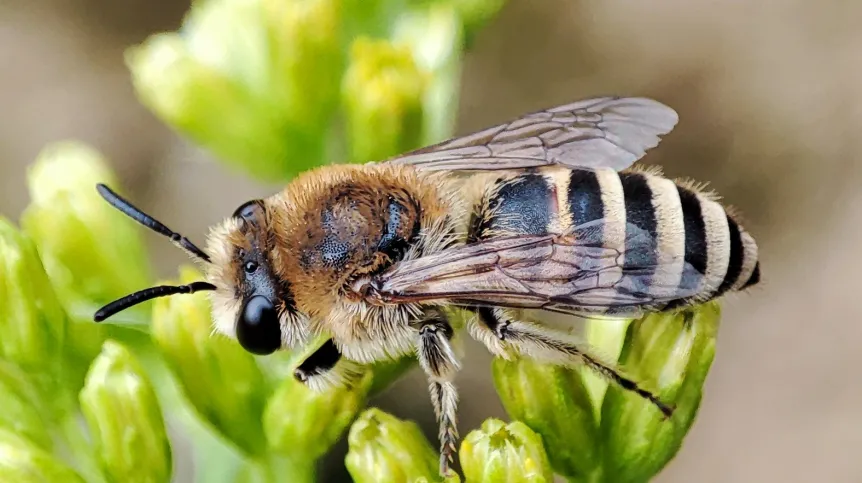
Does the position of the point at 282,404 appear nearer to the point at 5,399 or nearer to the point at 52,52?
the point at 5,399

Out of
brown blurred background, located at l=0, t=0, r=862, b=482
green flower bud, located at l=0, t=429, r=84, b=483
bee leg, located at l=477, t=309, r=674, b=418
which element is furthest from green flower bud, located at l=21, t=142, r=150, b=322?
brown blurred background, located at l=0, t=0, r=862, b=482

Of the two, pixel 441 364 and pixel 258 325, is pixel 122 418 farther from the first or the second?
pixel 441 364

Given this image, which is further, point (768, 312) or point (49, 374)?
point (768, 312)

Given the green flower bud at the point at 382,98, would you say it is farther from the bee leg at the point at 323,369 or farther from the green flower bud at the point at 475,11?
the bee leg at the point at 323,369

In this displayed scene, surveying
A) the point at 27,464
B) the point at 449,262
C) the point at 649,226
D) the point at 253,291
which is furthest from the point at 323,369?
the point at 649,226

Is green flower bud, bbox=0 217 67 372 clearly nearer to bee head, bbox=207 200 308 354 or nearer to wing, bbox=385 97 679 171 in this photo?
bee head, bbox=207 200 308 354

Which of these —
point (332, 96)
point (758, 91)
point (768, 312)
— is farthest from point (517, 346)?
point (758, 91)
